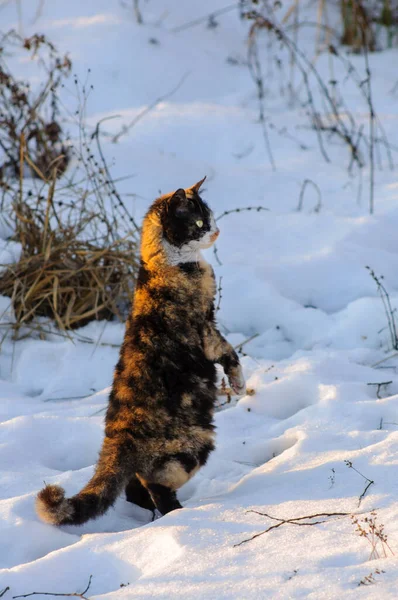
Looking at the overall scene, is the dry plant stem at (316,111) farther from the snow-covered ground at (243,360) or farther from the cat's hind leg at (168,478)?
the cat's hind leg at (168,478)

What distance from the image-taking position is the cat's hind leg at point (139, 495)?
3.17 meters

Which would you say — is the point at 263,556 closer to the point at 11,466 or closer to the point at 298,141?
the point at 11,466

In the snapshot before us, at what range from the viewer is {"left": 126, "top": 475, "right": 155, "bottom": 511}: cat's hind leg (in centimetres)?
317

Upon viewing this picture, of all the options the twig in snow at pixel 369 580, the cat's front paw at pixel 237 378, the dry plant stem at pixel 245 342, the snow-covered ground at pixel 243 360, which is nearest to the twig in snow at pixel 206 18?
the snow-covered ground at pixel 243 360

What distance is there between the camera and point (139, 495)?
10.5 ft

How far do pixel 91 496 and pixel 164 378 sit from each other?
0.51 meters

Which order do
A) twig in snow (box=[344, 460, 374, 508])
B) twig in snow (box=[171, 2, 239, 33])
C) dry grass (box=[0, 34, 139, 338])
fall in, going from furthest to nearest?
twig in snow (box=[171, 2, 239, 33])
dry grass (box=[0, 34, 139, 338])
twig in snow (box=[344, 460, 374, 508])

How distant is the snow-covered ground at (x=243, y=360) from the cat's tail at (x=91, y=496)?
9 centimetres

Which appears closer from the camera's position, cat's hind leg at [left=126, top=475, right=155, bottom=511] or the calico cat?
the calico cat

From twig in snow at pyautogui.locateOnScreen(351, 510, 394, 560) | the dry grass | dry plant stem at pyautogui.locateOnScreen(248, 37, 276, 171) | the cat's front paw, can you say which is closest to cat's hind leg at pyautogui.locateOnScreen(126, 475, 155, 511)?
the cat's front paw

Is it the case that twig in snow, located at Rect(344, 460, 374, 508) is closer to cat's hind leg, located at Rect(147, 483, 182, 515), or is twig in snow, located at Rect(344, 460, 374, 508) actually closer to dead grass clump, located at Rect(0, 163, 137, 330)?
cat's hind leg, located at Rect(147, 483, 182, 515)

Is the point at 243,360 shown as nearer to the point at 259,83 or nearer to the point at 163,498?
the point at 163,498

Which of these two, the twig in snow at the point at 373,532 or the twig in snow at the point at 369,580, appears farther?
the twig in snow at the point at 373,532

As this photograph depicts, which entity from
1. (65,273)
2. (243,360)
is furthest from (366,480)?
(65,273)
